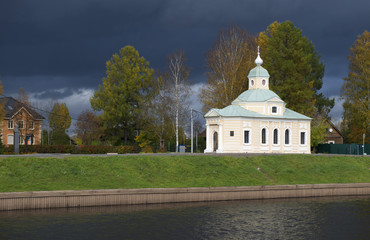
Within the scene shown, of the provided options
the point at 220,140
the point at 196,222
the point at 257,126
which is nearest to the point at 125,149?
the point at 220,140

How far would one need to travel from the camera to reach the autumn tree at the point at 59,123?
3649 inches

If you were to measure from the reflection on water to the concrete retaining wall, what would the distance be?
79cm

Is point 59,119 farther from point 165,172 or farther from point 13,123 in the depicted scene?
point 165,172

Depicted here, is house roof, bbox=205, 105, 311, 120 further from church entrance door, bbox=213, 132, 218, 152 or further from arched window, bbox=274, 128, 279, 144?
church entrance door, bbox=213, 132, 218, 152

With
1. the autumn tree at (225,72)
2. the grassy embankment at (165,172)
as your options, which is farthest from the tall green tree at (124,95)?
the grassy embankment at (165,172)

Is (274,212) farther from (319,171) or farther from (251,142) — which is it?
(251,142)

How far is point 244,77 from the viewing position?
7056 centimetres

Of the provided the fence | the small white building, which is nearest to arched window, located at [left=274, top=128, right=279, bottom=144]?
the small white building

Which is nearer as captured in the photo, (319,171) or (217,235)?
(217,235)

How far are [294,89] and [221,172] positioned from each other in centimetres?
3624

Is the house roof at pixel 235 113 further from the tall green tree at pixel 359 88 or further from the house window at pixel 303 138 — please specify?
the tall green tree at pixel 359 88

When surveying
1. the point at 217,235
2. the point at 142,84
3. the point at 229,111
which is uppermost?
the point at 142,84

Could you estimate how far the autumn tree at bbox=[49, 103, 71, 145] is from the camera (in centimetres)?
9269

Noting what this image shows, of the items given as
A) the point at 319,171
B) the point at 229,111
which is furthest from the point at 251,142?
the point at 319,171
